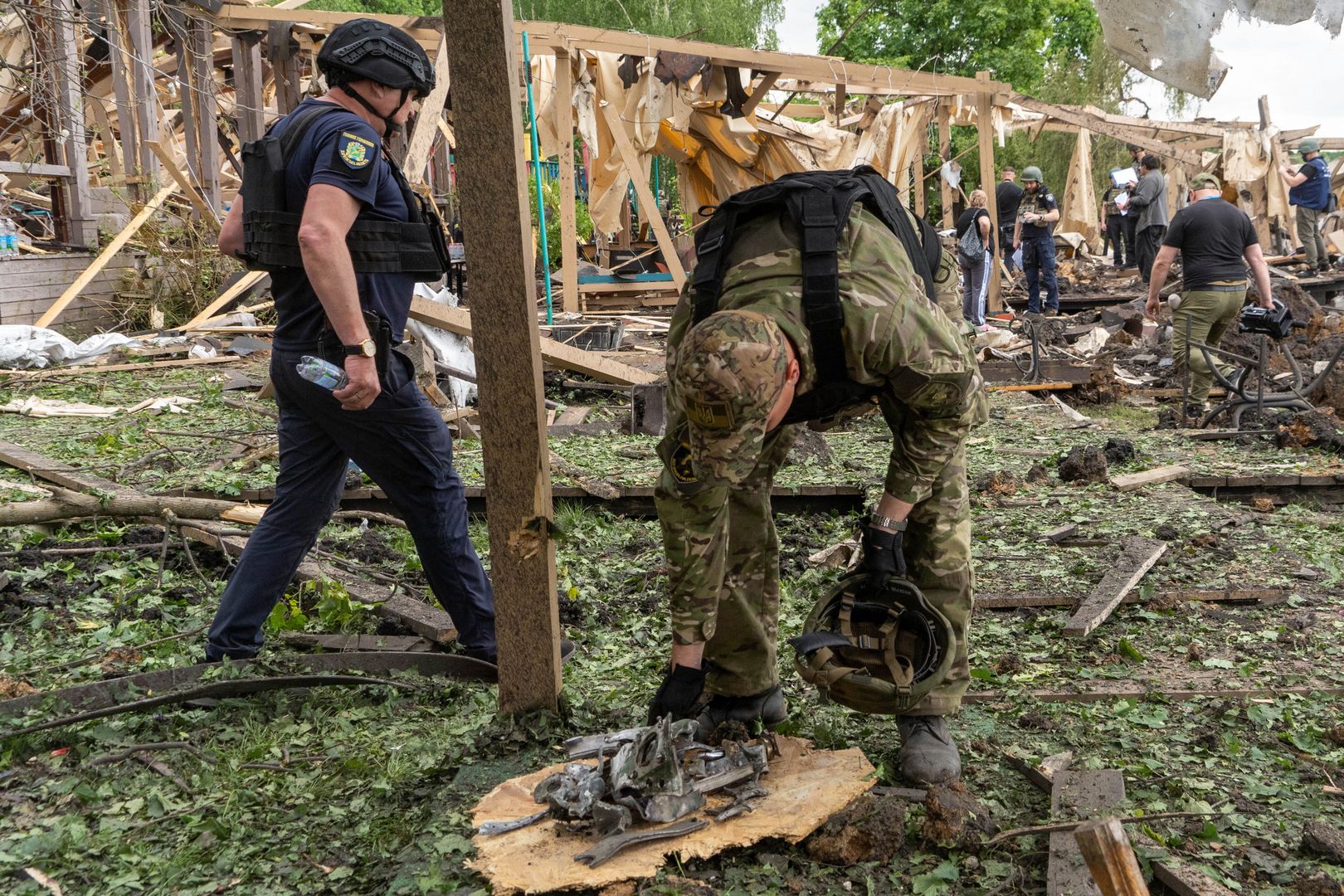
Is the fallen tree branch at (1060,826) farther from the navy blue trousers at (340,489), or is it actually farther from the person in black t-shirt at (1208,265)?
the person in black t-shirt at (1208,265)

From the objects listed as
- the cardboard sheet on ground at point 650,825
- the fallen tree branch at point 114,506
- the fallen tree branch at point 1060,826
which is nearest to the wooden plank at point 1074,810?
the fallen tree branch at point 1060,826

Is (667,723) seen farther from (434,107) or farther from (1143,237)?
(1143,237)

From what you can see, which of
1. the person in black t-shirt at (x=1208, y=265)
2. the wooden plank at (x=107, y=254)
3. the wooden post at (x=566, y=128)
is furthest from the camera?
the wooden plank at (x=107, y=254)

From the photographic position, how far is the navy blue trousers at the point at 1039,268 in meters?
15.1

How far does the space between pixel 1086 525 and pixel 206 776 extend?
4.40 meters

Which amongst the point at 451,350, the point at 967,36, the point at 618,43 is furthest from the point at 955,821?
the point at 967,36

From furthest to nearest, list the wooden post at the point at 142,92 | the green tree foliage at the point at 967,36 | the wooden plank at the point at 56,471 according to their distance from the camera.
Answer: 1. the green tree foliage at the point at 967,36
2. the wooden post at the point at 142,92
3. the wooden plank at the point at 56,471

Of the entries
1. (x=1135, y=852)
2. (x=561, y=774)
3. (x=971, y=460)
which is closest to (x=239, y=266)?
(x=971, y=460)

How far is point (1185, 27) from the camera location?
9.21 ft

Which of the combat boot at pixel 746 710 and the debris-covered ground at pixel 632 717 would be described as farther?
the combat boot at pixel 746 710

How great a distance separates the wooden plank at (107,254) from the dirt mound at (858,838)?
1055cm

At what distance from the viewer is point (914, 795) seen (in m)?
2.86

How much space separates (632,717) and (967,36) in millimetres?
41687

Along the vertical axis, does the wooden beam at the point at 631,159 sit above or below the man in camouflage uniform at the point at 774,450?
above
